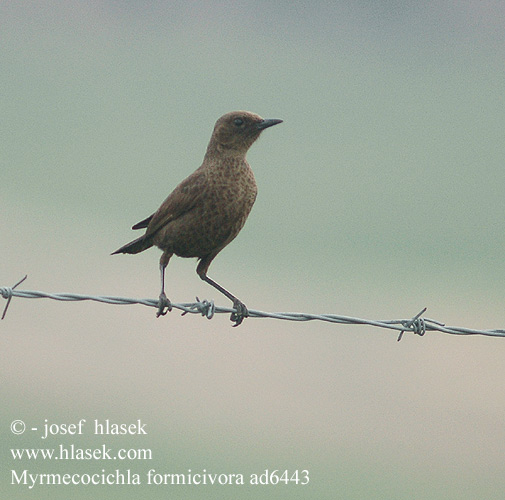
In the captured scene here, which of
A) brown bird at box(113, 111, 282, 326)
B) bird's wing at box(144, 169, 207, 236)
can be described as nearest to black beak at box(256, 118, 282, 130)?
brown bird at box(113, 111, 282, 326)

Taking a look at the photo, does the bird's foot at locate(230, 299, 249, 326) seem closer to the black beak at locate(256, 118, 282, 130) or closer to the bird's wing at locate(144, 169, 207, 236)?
the bird's wing at locate(144, 169, 207, 236)

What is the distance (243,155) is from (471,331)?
2.34m

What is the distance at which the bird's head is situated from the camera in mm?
6387

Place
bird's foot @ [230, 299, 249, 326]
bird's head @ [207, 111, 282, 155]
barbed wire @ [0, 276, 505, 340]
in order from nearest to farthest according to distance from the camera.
A: barbed wire @ [0, 276, 505, 340], bird's foot @ [230, 299, 249, 326], bird's head @ [207, 111, 282, 155]

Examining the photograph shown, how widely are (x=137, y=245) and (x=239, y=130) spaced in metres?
1.25

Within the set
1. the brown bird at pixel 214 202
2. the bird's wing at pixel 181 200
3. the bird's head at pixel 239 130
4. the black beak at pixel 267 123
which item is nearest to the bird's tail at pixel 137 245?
the brown bird at pixel 214 202

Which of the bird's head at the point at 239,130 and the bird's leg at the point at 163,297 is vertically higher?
the bird's head at the point at 239,130

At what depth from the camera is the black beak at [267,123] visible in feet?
21.0

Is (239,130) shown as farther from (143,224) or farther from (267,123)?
(143,224)

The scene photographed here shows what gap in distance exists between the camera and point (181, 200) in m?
6.05

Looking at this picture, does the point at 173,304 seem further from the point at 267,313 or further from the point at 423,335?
the point at 423,335

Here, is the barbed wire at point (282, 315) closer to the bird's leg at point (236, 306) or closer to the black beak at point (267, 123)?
the bird's leg at point (236, 306)

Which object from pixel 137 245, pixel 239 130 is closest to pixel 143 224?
pixel 137 245

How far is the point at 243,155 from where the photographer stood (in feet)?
21.0
